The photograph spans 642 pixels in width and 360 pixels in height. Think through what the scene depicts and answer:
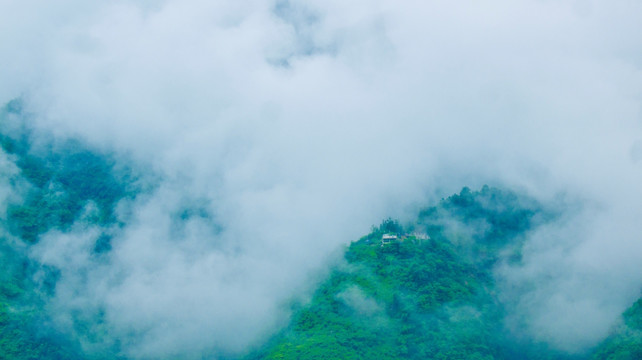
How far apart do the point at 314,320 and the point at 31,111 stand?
37.1 meters

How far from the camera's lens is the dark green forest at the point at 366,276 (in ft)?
190

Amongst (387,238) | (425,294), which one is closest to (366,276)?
(425,294)

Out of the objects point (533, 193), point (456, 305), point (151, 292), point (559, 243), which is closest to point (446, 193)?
point (533, 193)

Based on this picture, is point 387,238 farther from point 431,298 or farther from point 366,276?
point 431,298

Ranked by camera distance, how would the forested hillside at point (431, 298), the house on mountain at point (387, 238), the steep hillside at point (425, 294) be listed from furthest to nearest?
the house on mountain at point (387, 238) → the steep hillside at point (425, 294) → the forested hillside at point (431, 298)

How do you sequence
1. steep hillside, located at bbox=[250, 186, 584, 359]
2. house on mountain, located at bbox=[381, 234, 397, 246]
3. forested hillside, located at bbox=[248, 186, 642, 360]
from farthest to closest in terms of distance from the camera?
1. house on mountain, located at bbox=[381, 234, 397, 246]
2. steep hillside, located at bbox=[250, 186, 584, 359]
3. forested hillside, located at bbox=[248, 186, 642, 360]

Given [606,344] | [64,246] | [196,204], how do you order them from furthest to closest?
[196,204]
[64,246]
[606,344]

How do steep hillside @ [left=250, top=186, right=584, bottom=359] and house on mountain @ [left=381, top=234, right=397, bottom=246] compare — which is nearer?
steep hillside @ [left=250, top=186, right=584, bottom=359]

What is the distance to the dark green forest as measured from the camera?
5800cm

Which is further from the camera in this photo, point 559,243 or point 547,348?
point 559,243

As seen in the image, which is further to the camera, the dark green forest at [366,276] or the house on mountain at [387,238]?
the house on mountain at [387,238]

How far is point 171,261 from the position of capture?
7119 cm

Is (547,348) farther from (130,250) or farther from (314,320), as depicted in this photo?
(130,250)

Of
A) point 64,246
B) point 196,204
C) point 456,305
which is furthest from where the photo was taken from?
point 196,204
